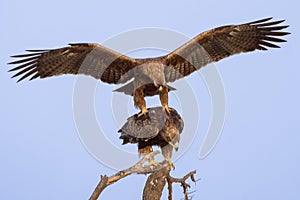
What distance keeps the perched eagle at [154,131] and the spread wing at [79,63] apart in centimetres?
137

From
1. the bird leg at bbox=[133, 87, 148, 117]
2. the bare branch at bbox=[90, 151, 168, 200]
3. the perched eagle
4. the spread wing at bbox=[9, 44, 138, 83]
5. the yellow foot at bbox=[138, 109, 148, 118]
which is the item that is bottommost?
the bare branch at bbox=[90, 151, 168, 200]

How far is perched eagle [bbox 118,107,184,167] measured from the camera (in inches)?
261

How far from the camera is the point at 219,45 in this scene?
870cm

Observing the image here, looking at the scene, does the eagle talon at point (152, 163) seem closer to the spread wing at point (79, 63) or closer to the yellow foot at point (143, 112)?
the yellow foot at point (143, 112)

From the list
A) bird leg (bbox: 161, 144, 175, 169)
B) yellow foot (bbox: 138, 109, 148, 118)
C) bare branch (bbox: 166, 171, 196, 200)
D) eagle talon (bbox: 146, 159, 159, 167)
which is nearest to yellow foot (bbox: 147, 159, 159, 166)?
eagle talon (bbox: 146, 159, 159, 167)

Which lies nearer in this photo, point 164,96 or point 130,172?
point 130,172

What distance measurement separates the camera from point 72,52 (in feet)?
27.0

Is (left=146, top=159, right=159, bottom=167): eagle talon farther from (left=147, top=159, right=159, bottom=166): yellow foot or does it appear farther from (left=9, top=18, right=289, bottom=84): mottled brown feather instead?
(left=9, top=18, right=289, bottom=84): mottled brown feather

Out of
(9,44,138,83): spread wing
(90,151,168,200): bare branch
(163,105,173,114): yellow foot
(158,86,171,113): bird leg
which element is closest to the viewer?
(90,151,168,200): bare branch

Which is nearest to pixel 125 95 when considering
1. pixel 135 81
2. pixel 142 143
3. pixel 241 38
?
pixel 135 81

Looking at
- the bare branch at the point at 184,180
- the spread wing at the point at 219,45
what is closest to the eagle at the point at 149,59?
the spread wing at the point at 219,45

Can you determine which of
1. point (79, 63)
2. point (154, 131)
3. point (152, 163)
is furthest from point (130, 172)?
point (79, 63)

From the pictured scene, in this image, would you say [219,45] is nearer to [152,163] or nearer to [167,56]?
[167,56]

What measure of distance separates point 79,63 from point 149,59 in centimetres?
144
